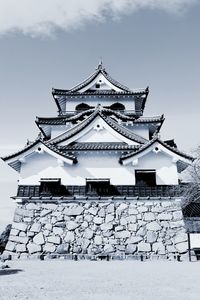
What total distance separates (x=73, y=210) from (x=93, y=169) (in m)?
2.29

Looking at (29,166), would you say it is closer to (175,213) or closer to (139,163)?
(139,163)

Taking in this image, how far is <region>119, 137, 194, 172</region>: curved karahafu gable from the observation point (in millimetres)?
12836

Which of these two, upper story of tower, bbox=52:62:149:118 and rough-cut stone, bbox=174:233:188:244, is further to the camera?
upper story of tower, bbox=52:62:149:118

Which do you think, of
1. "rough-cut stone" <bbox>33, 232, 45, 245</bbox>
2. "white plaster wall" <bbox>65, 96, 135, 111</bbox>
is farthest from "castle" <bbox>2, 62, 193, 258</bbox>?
"white plaster wall" <bbox>65, 96, 135, 111</bbox>

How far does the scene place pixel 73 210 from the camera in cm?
1259

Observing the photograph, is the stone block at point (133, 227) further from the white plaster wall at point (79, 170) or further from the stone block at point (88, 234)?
the white plaster wall at point (79, 170)

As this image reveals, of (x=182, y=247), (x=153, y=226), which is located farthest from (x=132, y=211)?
(x=182, y=247)

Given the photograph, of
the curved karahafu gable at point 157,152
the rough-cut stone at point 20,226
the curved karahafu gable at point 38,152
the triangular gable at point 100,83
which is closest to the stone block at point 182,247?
the curved karahafu gable at point 157,152

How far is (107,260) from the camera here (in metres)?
11.2

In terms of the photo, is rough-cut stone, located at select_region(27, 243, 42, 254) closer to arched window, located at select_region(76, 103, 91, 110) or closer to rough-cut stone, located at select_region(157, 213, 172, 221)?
rough-cut stone, located at select_region(157, 213, 172, 221)

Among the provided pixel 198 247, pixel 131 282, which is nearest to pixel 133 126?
pixel 198 247

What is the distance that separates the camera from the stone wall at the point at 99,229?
11.7 meters

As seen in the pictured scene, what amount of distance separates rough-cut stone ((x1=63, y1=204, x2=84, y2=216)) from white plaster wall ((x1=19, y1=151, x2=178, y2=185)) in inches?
46.9

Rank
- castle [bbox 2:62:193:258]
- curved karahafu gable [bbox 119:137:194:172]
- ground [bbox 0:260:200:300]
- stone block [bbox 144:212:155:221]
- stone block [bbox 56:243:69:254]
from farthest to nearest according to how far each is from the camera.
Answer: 1. curved karahafu gable [bbox 119:137:194:172]
2. stone block [bbox 144:212:155:221]
3. castle [bbox 2:62:193:258]
4. stone block [bbox 56:243:69:254]
5. ground [bbox 0:260:200:300]
